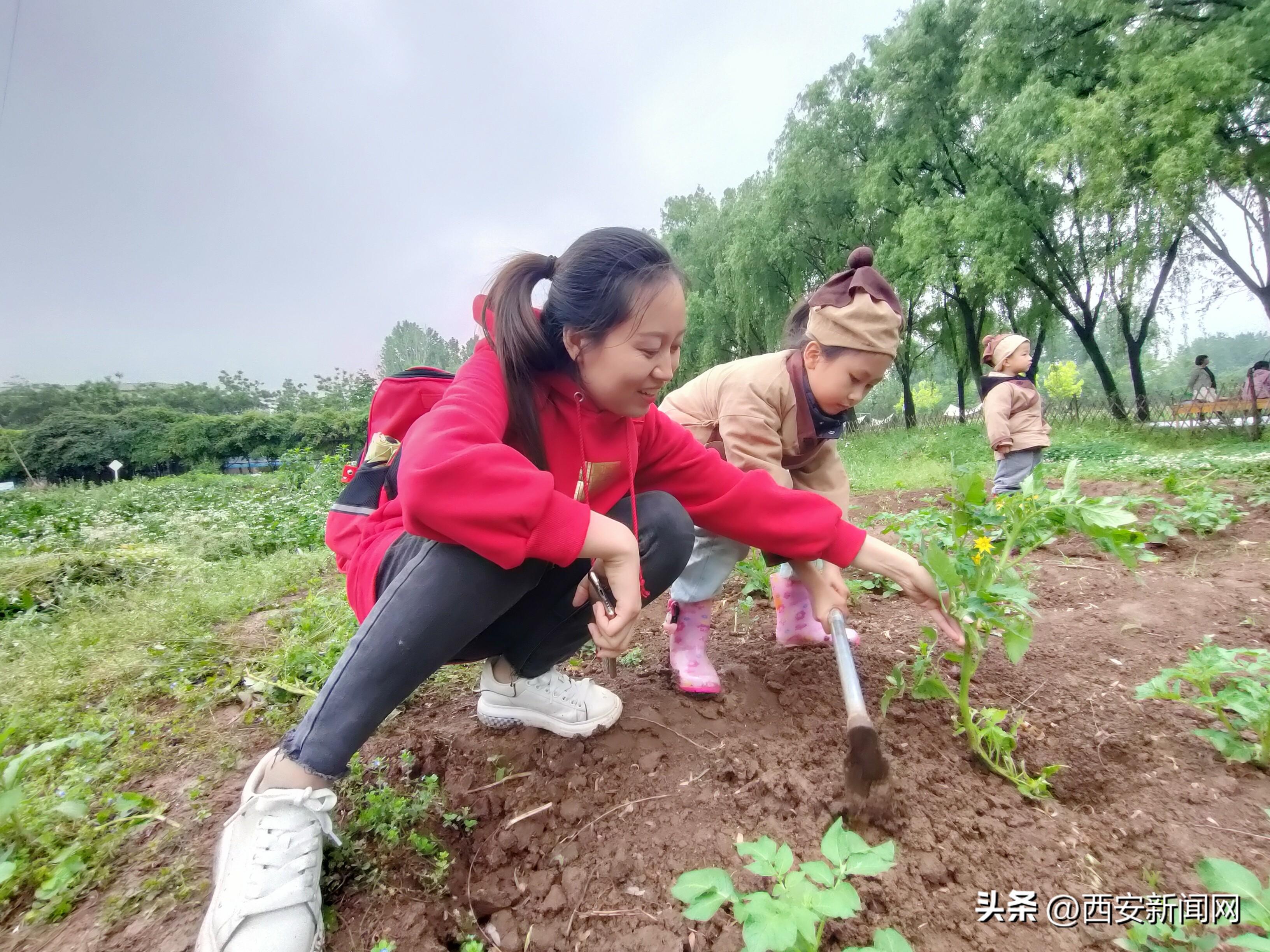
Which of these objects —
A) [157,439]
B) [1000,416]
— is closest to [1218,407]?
[1000,416]

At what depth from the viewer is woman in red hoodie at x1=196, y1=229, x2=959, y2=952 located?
1046mm

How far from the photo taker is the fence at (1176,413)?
374 inches

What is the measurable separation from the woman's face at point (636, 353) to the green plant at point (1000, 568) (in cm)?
65

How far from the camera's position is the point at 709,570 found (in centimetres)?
190

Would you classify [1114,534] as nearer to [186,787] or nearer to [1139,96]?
[186,787]

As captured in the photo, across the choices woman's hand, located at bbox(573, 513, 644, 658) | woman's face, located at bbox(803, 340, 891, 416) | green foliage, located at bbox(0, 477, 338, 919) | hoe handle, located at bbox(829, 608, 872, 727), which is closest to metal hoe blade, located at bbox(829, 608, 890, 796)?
hoe handle, located at bbox(829, 608, 872, 727)

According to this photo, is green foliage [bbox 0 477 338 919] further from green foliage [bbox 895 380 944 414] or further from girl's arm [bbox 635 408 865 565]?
green foliage [bbox 895 380 944 414]

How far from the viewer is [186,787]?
142cm

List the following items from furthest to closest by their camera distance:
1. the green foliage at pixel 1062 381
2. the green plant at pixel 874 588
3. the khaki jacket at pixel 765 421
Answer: the green foliage at pixel 1062 381, the green plant at pixel 874 588, the khaki jacket at pixel 765 421

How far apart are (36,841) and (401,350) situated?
53.4m

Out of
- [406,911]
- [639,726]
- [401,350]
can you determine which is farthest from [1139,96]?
[401,350]

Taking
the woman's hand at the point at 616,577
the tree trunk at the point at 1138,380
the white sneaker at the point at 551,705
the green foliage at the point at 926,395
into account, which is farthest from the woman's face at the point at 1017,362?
the green foliage at the point at 926,395

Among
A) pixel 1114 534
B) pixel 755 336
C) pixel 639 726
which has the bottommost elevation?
pixel 639 726

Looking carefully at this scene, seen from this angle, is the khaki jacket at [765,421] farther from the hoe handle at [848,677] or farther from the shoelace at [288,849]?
the shoelace at [288,849]
